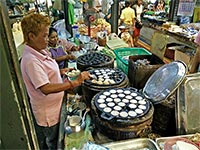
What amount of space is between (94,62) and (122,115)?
1020mm

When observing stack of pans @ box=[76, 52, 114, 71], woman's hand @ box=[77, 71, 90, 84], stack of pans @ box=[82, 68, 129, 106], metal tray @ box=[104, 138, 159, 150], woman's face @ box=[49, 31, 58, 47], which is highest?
woman's face @ box=[49, 31, 58, 47]

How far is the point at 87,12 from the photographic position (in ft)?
13.7

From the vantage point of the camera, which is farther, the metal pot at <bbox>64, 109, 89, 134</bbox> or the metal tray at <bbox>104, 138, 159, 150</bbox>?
the metal pot at <bbox>64, 109, 89, 134</bbox>

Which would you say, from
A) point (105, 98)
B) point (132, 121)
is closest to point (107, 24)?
point (105, 98)

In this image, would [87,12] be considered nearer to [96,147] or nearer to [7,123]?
[96,147]

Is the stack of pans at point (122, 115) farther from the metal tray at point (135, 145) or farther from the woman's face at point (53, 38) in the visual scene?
the woman's face at point (53, 38)

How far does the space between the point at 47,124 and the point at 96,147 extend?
0.64 m

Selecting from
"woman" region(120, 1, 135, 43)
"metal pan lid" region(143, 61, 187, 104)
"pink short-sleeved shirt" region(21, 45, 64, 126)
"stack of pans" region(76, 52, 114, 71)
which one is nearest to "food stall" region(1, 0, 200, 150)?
"metal pan lid" region(143, 61, 187, 104)

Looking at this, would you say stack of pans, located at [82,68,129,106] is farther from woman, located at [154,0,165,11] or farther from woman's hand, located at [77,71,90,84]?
woman, located at [154,0,165,11]

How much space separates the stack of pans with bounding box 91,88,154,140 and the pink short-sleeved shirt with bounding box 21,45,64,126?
38 cm

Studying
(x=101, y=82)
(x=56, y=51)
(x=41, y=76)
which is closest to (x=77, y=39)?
(x=56, y=51)

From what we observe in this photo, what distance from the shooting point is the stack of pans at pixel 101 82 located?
1.64 metres

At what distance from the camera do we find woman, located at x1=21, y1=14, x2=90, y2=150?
1328mm

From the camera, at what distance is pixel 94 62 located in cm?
217
